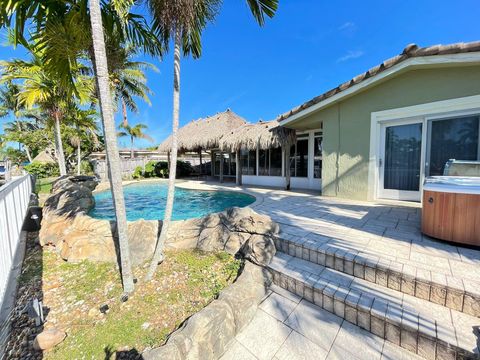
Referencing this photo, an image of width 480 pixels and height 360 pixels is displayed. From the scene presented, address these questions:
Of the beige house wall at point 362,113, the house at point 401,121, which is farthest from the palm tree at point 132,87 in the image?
the house at point 401,121

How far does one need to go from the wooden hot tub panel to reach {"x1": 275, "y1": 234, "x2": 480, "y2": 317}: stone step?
1.29 metres

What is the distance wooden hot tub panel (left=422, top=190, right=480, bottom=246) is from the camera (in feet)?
10.4

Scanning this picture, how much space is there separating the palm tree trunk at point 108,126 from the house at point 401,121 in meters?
6.64

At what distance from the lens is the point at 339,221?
4777mm

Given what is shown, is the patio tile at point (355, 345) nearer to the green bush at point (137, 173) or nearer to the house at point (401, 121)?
the house at point (401, 121)

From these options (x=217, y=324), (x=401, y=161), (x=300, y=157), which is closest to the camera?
(x=217, y=324)

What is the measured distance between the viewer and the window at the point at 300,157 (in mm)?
10898

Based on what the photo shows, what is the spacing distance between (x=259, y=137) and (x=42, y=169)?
22.5 m

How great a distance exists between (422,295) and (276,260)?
189 centimetres

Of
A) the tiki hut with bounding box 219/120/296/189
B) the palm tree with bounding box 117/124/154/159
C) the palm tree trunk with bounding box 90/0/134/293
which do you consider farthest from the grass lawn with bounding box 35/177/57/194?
the palm tree trunk with bounding box 90/0/134/293

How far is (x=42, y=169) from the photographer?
65.5 feet

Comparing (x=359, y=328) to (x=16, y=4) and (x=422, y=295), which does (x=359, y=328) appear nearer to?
(x=422, y=295)

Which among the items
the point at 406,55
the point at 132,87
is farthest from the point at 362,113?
the point at 132,87

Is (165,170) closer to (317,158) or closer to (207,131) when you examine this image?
(207,131)
